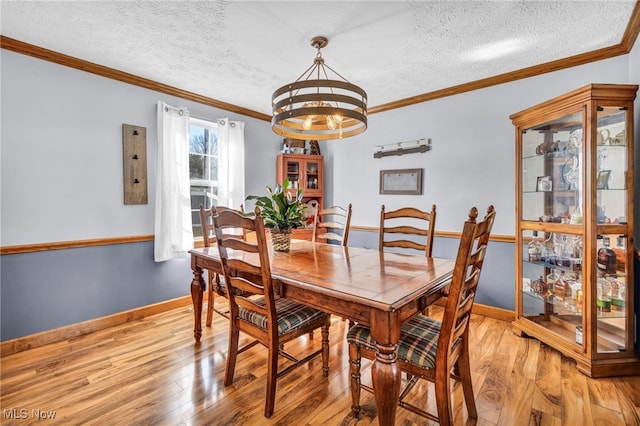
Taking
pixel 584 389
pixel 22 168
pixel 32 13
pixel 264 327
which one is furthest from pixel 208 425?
pixel 32 13

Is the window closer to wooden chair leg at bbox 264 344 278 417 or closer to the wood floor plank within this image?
wooden chair leg at bbox 264 344 278 417

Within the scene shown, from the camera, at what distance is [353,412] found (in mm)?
1607

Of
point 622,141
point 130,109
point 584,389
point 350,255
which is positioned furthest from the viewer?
point 130,109

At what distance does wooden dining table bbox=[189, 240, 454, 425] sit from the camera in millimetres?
1235

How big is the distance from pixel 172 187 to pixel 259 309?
→ 2.06 meters

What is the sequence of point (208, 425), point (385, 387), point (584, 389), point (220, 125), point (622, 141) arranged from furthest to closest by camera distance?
point (220, 125), point (622, 141), point (584, 389), point (208, 425), point (385, 387)

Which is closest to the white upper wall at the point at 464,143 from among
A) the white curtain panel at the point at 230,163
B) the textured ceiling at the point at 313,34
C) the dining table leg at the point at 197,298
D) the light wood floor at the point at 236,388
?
the textured ceiling at the point at 313,34

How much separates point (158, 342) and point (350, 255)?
1.75 m

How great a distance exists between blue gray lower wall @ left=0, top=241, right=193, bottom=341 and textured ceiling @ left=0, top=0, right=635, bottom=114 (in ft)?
5.57

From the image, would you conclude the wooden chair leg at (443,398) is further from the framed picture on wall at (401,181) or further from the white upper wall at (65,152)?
the white upper wall at (65,152)

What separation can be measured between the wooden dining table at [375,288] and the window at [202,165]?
1426mm

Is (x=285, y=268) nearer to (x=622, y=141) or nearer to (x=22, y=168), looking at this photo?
(x=22, y=168)

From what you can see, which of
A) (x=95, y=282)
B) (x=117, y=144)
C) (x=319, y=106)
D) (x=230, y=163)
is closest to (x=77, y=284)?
(x=95, y=282)

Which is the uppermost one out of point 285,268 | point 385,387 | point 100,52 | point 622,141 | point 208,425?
point 100,52
